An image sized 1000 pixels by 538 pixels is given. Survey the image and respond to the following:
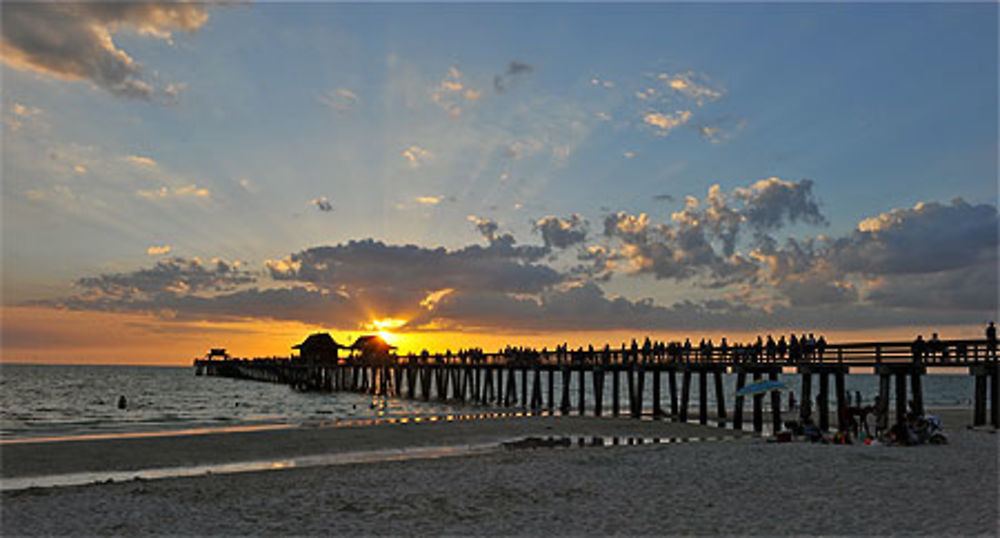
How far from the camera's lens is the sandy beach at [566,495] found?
11.8m

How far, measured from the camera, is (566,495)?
46.5 feet

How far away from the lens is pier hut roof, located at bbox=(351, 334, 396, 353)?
89.1 metres

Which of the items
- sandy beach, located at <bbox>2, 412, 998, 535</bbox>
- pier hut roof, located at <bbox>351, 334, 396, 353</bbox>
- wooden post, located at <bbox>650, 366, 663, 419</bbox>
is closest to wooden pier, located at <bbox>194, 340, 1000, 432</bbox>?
wooden post, located at <bbox>650, 366, 663, 419</bbox>

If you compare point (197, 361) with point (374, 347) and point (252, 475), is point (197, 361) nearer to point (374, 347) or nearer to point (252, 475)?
point (374, 347)

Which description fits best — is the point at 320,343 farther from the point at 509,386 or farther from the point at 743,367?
the point at 743,367

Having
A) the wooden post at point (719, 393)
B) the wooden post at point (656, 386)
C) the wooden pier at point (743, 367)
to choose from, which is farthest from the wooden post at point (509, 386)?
the wooden post at point (719, 393)

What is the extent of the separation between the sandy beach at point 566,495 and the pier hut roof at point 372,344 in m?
66.8

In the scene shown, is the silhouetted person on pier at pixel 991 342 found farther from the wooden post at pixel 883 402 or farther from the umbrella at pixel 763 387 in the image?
the umbrella at pixel 763 387

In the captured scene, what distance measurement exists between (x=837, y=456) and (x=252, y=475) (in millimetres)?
13958

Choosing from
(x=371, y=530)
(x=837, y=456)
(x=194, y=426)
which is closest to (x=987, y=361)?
(x=837, y=456)

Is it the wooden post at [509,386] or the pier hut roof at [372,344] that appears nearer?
the wooden post at [509,386]

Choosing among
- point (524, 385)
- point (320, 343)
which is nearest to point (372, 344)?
point (320, 343)

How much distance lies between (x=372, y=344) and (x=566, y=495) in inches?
3039

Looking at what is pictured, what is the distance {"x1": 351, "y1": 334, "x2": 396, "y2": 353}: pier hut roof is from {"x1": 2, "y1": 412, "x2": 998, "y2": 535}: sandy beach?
66.8 metres
